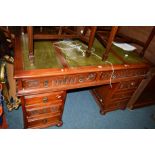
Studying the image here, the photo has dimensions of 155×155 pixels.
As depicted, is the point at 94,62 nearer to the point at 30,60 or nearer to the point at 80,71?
the point at 80,71

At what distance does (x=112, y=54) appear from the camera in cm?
188

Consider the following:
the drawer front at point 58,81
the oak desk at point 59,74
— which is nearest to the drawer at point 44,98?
the oak desk at point 59,74

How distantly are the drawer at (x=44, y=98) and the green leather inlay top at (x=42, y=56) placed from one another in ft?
0.97

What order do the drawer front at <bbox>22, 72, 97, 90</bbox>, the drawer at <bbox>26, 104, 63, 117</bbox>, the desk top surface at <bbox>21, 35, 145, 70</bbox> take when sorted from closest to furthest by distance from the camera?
the drawer front at <bbox>22, 72, 97, 90</bbox> < the desk top surface at <bbox>21, 35, 145, 70</bbox> < the drawer at <bbox>26, 104, 63, 117</bbox>

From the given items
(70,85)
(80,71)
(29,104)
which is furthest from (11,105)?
(80,71)

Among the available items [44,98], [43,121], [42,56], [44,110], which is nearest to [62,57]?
[42,56]

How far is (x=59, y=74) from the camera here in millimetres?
1338

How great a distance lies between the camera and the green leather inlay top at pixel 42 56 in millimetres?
1373

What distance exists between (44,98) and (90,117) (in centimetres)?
100

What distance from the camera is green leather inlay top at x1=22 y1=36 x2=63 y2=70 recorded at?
1.37 m

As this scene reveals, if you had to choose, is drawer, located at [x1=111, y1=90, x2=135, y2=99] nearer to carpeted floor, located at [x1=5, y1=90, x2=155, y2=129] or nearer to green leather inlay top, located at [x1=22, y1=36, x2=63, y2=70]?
carpeted floor, located at [x1=5, y1=90, x2=155, y2=129]

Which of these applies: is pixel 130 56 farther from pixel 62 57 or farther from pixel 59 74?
pixel 59 74

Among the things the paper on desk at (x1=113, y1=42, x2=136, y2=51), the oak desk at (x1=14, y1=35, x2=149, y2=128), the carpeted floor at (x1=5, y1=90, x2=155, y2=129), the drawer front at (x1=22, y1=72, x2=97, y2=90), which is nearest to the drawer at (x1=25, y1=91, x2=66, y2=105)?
the oak desk at (x1=14, y1=35, x2=149, y2=128)

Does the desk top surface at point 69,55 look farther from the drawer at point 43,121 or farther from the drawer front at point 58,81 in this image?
the drawer at point 43,121
